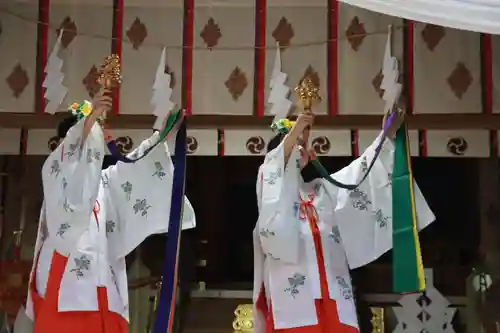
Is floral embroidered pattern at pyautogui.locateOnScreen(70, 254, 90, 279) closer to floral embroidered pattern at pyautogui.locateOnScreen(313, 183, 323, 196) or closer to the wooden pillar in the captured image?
floral embroidered pattern at pyautogui.locateOnScreen(313, 183, 323, 196)

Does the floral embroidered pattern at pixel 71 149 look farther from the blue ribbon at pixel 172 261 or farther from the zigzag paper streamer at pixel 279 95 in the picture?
the zigzag paper streamer at pixel 279 95

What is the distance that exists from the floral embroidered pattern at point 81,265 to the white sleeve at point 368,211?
1.07 m

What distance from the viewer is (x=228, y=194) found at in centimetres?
398

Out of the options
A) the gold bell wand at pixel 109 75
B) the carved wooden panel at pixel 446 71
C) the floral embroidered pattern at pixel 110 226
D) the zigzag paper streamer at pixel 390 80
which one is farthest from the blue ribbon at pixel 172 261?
the carved wooden panel at pixel 446 71

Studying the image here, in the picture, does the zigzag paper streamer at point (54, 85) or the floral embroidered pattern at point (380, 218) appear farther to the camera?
the zigzag paper streamer at point (54, 85)

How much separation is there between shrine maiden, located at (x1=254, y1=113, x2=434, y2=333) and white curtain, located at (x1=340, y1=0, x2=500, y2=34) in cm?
55

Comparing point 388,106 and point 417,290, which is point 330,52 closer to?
point 388,106

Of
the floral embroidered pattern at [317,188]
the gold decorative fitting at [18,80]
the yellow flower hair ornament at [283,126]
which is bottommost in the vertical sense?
the floral embroidered pattern at [317,188]

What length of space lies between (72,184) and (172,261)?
1.72 ft

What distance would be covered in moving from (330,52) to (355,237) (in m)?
1.03

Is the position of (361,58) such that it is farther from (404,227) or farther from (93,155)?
(93,155)

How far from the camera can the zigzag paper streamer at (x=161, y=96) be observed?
11.1 ft

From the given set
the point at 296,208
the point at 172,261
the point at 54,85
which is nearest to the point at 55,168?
the point at 172,261

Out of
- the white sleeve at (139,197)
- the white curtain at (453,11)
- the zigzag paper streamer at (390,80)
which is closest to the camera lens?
the white curtain at (453,11)
